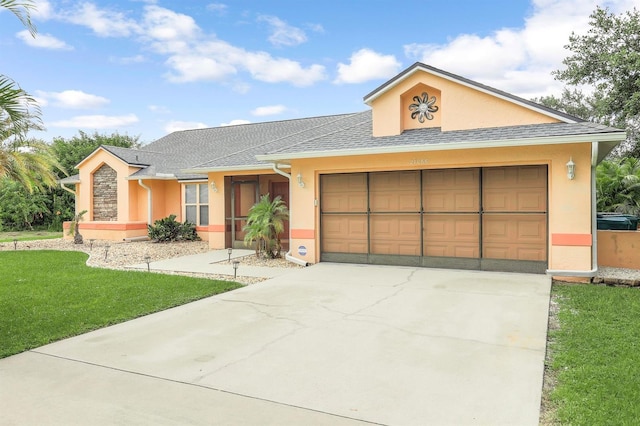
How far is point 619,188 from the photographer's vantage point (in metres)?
15.1

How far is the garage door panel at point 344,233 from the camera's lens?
10.6 m

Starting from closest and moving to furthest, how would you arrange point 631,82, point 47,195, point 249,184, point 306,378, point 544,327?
point 306,378 → point 544,327 → point 249,184 → point 631,82 → point 47,195

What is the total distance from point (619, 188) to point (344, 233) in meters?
10.9

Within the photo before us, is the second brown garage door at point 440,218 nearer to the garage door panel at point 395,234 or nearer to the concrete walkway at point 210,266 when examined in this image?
the garage door panel at point 395,234

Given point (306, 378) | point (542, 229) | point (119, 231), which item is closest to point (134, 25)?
point (119, 231)

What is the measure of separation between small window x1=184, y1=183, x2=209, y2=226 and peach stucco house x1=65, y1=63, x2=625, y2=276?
15.0ft

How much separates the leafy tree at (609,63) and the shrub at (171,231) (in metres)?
16.5

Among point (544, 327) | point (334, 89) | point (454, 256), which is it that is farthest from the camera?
point (334, 89)

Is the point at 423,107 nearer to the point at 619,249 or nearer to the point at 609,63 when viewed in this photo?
the point at 619,249

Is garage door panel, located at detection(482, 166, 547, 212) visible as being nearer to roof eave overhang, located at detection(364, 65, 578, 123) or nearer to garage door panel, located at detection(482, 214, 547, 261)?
garage door panel, located at detection(482, 214, 547, 261)

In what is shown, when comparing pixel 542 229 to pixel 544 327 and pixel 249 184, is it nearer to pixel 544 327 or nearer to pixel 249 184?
pixel 544 327

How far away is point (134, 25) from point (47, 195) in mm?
13375

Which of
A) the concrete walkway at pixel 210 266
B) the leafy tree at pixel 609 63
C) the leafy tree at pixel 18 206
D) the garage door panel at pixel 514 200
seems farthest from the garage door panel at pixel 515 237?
the leafy tree at pixel 18 206

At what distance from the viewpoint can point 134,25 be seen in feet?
58.7
